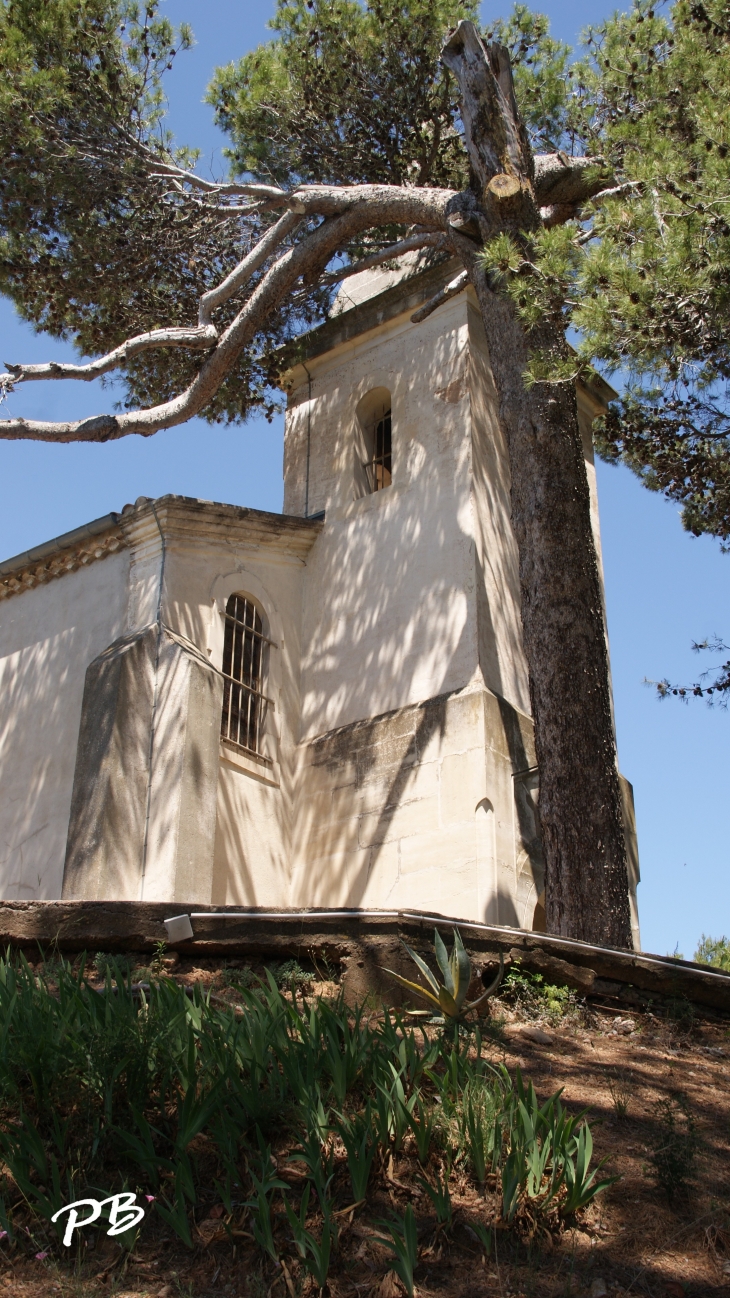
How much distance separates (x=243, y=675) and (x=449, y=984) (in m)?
8.27

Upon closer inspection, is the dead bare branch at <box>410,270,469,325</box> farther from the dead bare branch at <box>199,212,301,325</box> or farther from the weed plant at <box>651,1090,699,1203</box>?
the weed plant at <box>651,1090,699,1203</box>

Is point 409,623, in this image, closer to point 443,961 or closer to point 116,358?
point 116,358

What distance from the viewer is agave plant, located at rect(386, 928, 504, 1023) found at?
5.43 metres

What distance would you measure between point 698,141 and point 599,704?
3.89m

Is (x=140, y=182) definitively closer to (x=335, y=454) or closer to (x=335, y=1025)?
(x=335, y=454)

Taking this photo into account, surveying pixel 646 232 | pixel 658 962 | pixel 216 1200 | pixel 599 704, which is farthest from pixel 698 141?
pixel 216 1200

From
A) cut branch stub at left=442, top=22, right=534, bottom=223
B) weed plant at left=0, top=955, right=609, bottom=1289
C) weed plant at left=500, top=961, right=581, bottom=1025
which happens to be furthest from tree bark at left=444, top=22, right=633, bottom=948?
weed plant at left=0, top=955, right=609, bottom=1289

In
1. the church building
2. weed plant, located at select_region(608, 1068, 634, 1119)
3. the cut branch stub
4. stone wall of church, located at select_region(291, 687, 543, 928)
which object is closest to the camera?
weed plant, located at select_region(608, 1068, 634, 1119)

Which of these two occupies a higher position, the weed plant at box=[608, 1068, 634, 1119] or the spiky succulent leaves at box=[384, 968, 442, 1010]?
the spiky succulent leaves at box=[384, 968, 442, 1010]

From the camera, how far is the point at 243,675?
13.5 m

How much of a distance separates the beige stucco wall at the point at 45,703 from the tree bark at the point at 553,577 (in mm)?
5286

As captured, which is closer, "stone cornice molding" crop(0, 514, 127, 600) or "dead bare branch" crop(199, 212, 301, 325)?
"dead bare branch" crop(199, 212, 301, 325)

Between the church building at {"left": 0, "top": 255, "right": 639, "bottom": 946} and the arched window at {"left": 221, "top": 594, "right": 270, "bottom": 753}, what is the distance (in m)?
0.03

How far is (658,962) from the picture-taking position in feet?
21.1
